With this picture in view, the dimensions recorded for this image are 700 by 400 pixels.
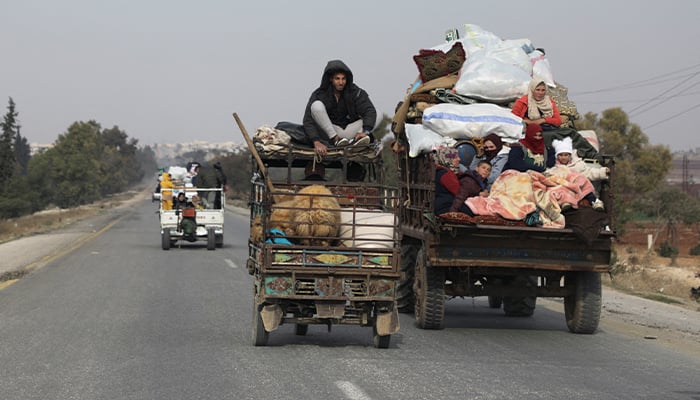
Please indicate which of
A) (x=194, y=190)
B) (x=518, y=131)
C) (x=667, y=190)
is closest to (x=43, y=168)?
(x=667, y=190)

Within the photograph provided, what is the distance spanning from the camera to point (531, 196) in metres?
12.6

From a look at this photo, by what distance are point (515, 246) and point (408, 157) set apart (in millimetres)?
2850

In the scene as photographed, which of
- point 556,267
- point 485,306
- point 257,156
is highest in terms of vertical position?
point 257,156

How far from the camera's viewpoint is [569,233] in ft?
40.9

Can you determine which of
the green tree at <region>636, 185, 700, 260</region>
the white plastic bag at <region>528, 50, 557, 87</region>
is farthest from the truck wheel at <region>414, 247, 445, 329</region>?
the green tree at <region>636, 185, 700, 260</region>

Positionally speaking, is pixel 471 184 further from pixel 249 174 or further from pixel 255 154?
pixel 249 174

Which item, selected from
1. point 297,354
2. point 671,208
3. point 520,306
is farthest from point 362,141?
point 671,208

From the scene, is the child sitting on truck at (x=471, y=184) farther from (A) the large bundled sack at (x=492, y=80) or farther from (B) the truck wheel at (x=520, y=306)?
(B) the truck wheel at (x=520, y=306)

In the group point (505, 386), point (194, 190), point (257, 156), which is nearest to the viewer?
point (505, 386)

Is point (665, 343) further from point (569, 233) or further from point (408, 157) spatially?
point (408, 157)

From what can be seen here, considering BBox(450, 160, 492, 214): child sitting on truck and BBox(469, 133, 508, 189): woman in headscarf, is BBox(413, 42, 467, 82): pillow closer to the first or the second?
BBox(469, 133, 508, 189): woman in headscarf

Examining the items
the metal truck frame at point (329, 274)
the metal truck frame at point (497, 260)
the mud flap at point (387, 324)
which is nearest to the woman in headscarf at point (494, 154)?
the metal truck frame at point (497, 260)

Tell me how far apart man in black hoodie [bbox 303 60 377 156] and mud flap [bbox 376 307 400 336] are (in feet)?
6.99

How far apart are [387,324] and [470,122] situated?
12.1 feet
